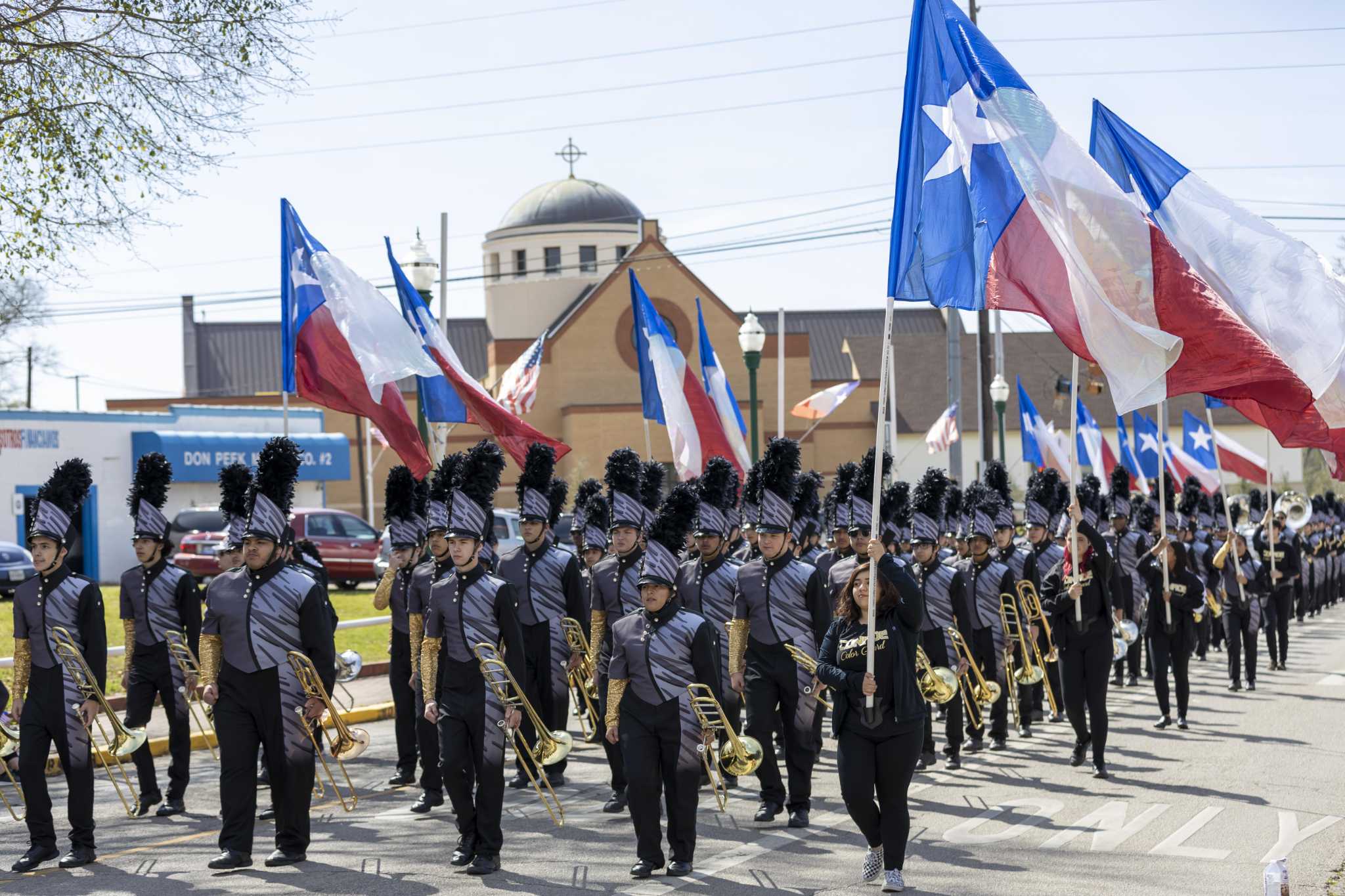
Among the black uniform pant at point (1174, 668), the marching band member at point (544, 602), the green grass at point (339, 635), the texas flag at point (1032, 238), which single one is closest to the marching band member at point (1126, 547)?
the black uniform pant at point (1174, 668)

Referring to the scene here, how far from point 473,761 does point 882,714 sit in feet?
8.24

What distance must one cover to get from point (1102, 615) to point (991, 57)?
15.5 ft

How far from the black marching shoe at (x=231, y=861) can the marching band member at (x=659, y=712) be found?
2140 millimetres

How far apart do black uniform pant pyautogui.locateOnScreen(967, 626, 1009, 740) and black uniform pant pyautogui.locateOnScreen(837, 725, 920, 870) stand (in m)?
5.55

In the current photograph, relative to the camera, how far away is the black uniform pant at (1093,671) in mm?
11922

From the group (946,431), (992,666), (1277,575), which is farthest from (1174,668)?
(946,431)

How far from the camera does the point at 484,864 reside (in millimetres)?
8906

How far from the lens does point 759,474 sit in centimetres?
1116

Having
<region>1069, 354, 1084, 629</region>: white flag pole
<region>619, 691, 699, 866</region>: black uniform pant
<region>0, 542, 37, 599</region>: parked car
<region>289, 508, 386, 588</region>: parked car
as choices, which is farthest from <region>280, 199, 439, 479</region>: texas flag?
<region>289, 508, 386, 588</region>: parked car

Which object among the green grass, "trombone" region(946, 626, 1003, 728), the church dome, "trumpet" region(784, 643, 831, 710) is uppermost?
the church dome

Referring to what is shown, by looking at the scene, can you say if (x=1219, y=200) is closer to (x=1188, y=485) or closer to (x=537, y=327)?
(x=1188, y=485)

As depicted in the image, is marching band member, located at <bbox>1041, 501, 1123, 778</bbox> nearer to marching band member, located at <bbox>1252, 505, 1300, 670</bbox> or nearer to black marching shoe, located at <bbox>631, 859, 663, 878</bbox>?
black marching shoe, located at <bbox>631, 859, 663, 878</bbox>

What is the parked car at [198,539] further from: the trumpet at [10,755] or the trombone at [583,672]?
the trombone at [583,672]

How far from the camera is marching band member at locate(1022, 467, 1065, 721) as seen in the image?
14.1 meters
